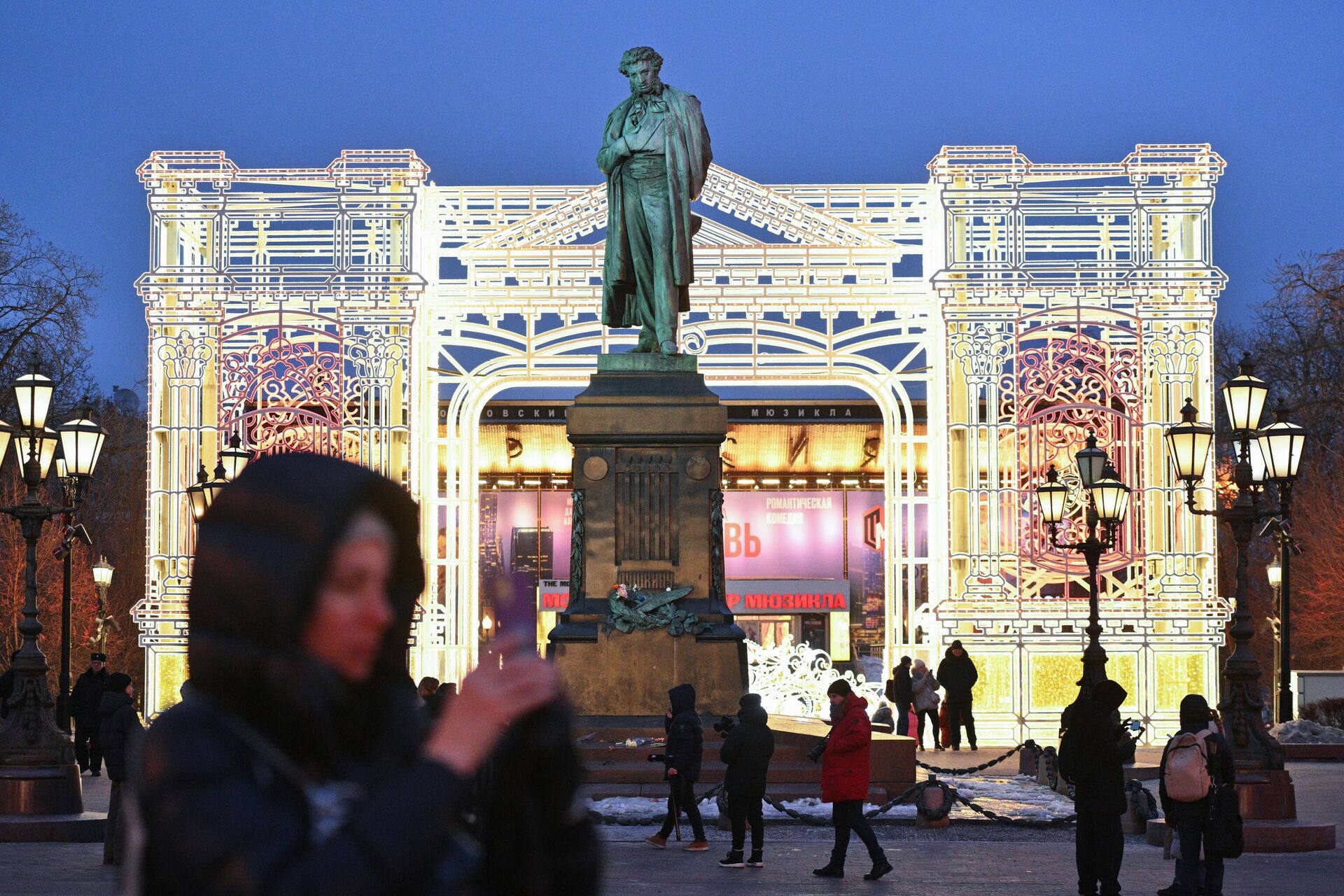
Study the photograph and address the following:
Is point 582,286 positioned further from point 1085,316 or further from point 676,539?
point 676,539

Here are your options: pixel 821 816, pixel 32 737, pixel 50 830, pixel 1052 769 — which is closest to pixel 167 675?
pixel 32 737

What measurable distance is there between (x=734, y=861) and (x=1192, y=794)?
10.9 ft

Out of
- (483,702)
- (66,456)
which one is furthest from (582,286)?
(483,702)

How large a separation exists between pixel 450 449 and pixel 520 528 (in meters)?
17.2

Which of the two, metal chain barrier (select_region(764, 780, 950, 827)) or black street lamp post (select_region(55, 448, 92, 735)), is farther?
black street lamp post (select_region(55, 448, 92, 735))

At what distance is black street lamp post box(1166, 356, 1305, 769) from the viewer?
52.0 feet

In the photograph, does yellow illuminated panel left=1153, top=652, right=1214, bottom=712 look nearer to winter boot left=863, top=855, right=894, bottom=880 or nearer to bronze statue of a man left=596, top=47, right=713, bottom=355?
bronze statue of a man left=596, top=47, right=713, bottom=355

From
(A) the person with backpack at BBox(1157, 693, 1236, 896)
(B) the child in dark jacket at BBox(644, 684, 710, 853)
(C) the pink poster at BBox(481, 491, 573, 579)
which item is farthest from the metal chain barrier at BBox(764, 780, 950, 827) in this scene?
(C) the pink poster at BBox(481, 491, 573, 579)

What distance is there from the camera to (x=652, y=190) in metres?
17.4

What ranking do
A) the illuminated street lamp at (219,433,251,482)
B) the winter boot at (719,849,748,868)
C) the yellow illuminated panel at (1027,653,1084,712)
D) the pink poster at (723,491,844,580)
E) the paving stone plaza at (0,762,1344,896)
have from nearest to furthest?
1. the paving stone plaza at (0,762,1344,896)
2. the winter boot at (719,849,748,868)
3. the illuminated street lamp at (219,433,251,482)
4. the yellow illuminated panel at (1027,653,1084,712)
5. the pink poster at (723,491,844,580)

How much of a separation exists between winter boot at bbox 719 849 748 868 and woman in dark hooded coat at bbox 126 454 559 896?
37.1ft

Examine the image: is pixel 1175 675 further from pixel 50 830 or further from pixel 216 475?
pixel 50 830

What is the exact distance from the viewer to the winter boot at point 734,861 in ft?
44.9

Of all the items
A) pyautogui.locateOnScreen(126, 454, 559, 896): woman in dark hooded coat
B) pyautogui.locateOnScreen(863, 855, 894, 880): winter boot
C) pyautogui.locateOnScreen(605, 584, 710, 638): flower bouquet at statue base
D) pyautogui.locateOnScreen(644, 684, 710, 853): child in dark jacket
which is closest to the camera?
pyautogui.locateOnScreen(126, 454, 559, 896): woman in dark hooded coat
